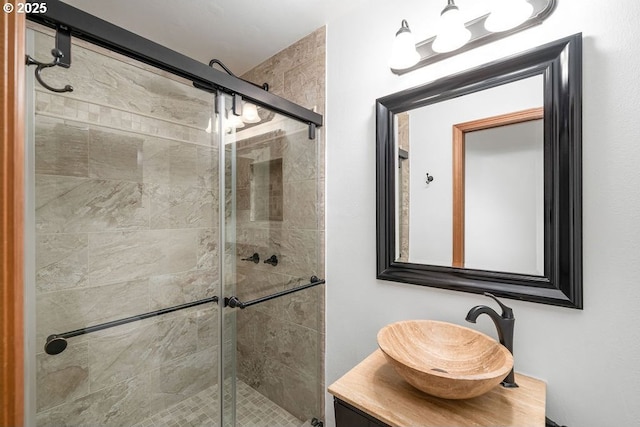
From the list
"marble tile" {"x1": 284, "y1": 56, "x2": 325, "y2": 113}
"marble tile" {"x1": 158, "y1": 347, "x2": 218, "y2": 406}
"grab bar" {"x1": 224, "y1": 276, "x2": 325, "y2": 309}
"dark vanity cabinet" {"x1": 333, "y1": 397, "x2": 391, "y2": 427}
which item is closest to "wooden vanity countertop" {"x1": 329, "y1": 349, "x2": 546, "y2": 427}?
"dark vanity cabinet" {"x1": 333, "y1": 397, "x2": 391, "y2": 427}

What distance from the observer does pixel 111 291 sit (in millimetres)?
1270

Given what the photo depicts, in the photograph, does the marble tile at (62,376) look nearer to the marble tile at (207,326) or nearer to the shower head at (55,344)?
the shower head at (55,344)

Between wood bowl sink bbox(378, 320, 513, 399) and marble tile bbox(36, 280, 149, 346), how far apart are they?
44.6 inches

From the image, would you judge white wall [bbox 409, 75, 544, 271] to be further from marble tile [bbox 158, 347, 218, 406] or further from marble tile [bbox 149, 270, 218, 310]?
marble tile [bbox 158, 347, 218, 406]

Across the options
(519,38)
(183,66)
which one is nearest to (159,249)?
(183,66)

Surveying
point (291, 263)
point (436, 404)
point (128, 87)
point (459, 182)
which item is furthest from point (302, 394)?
point (128, 87)

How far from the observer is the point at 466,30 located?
1.06 m

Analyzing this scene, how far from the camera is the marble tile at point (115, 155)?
118cm

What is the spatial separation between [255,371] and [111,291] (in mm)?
780

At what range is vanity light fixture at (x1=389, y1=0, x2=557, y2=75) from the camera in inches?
37.5

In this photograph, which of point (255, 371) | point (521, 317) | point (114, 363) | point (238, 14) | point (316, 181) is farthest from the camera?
point (316, 181)

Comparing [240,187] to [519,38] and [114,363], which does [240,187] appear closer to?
[114,363]

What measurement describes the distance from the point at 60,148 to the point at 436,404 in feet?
5.14

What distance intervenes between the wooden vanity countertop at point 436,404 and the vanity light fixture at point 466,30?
1246mm
